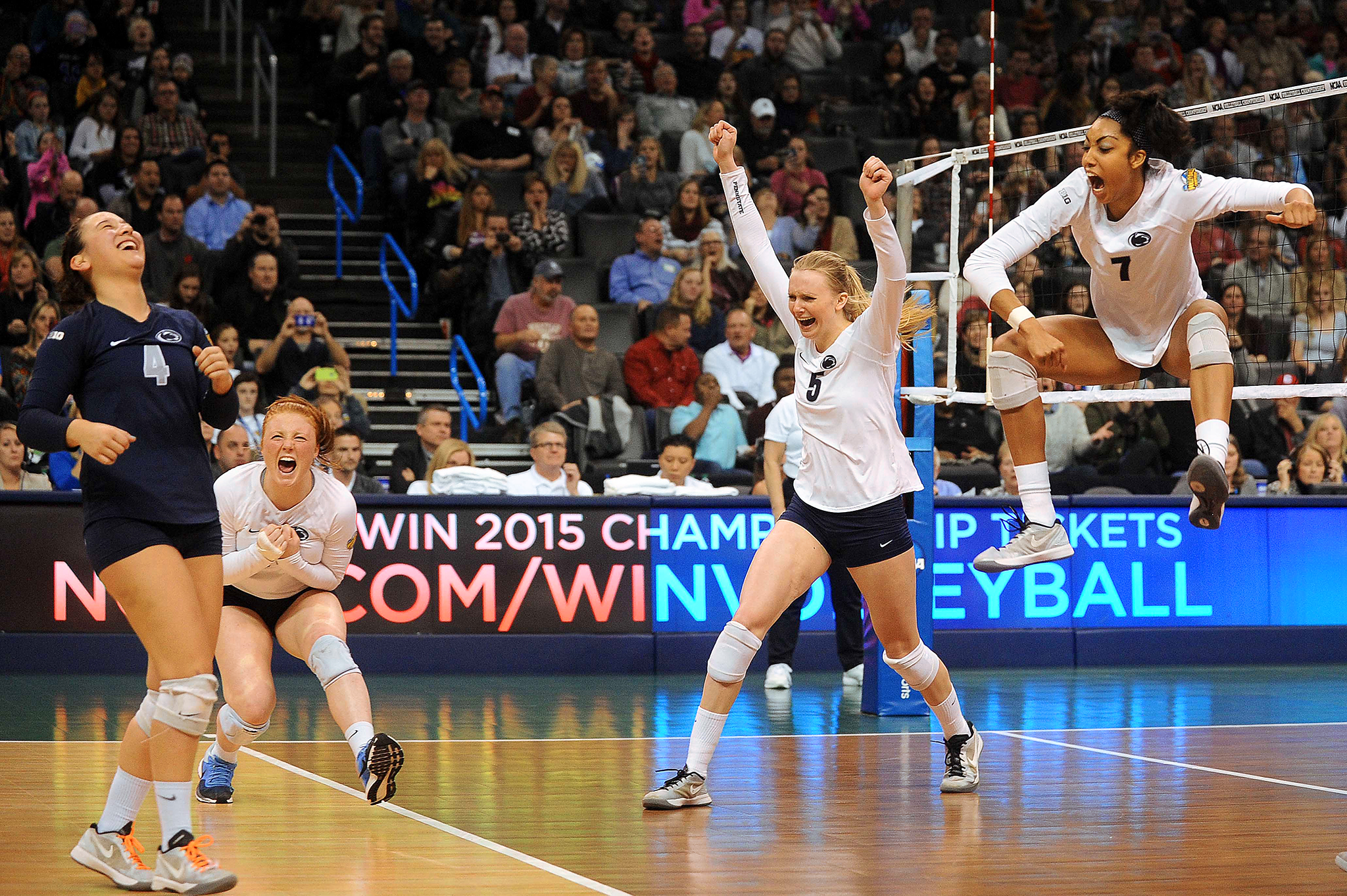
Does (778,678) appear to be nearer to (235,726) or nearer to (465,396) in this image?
(235,726)

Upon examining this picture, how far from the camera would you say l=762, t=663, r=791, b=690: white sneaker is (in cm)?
1020

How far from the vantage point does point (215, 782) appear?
6312 mm

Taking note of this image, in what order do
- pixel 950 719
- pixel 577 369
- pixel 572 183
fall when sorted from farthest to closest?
pixel 572 183 < pixel 577 369 < pixel 950 719

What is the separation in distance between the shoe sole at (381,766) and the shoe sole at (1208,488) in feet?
9.75

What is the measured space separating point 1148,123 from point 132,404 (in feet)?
12.2

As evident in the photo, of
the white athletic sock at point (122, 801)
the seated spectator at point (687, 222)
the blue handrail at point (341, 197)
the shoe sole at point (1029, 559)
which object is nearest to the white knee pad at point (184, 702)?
the white athletic sock at point (122, 801)

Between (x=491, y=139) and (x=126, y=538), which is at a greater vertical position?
(x=491, y=139)

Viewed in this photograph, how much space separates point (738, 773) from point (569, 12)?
13.1 m

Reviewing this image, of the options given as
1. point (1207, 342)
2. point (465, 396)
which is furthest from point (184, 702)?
point (465, 396)

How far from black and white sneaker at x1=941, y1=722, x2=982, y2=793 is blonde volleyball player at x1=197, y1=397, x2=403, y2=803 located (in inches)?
94.5

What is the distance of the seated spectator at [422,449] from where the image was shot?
38.6 ft

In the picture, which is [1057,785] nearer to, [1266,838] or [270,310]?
[1266,838]

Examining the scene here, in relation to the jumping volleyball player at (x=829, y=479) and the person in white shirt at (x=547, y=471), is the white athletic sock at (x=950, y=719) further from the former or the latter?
the person in white shirt at (x=547, y=471)

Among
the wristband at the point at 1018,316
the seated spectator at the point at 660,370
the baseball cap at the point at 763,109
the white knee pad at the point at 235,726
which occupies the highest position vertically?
the baseball cap at the point at 763,109
